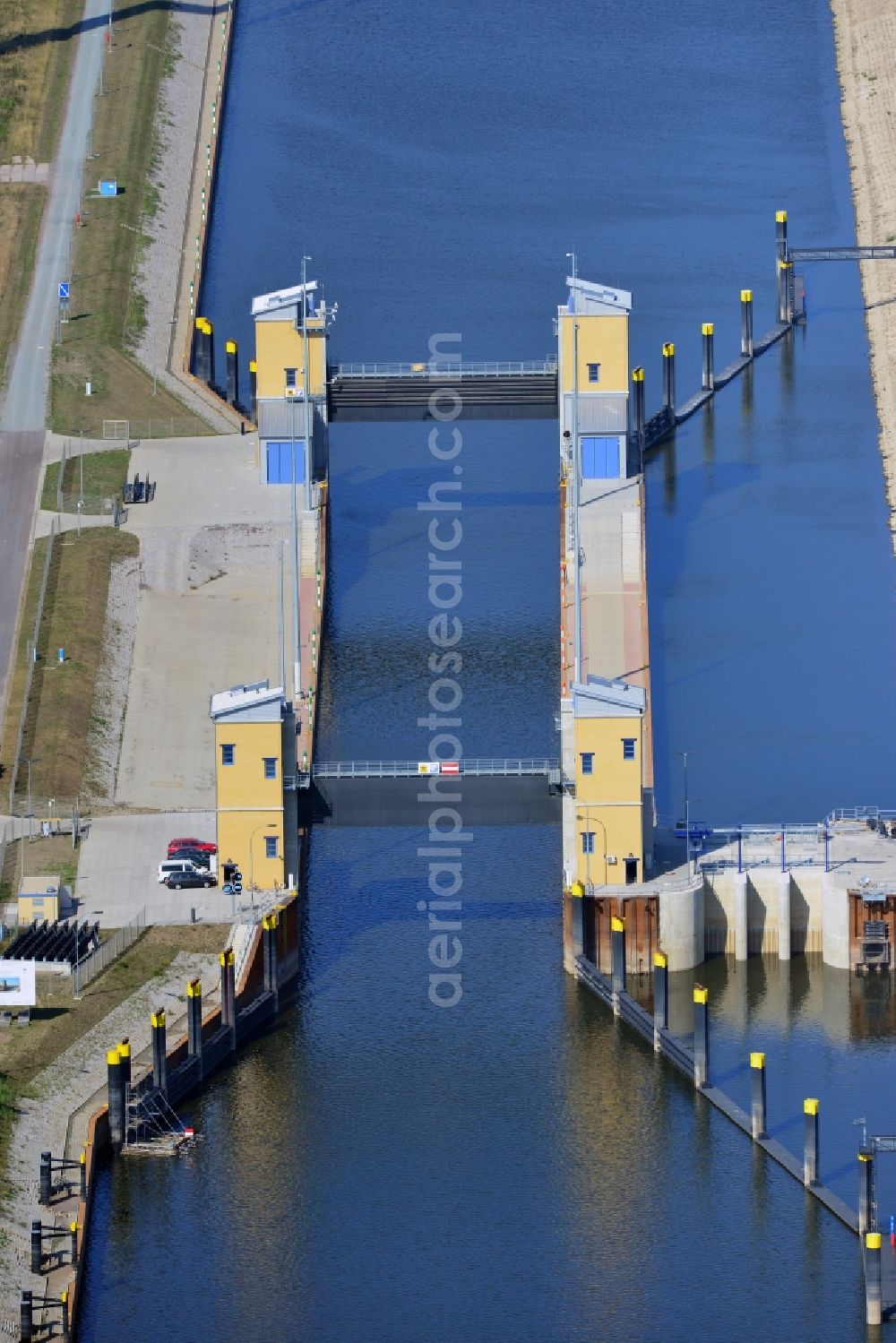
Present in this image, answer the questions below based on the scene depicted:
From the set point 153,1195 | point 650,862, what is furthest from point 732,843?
point 153,1195

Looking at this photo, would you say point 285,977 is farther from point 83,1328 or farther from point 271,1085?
point 83,1328

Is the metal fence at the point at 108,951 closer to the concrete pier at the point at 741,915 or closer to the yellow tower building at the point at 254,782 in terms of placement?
the yellow tower building at the point at 254,782

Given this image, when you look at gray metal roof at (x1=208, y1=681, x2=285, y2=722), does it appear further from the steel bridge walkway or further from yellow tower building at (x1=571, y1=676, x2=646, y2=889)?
yellow tower building at (x1=571, y1=676, x2=646, y2=889)

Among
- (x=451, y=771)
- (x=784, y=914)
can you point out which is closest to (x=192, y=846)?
(x=451, y=771)

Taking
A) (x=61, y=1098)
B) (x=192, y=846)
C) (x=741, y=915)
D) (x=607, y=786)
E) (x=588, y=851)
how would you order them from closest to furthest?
(x=61, y=1098) < (x=741, y=915) < (x=607, y=786) < (x=588, y=851) < (x=192, y=846)

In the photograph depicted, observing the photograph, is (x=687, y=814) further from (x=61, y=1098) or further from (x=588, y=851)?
(x=61, y=1098)

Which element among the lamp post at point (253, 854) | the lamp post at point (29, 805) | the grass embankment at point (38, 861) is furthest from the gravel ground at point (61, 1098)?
the lamp post at point (29, 805)
